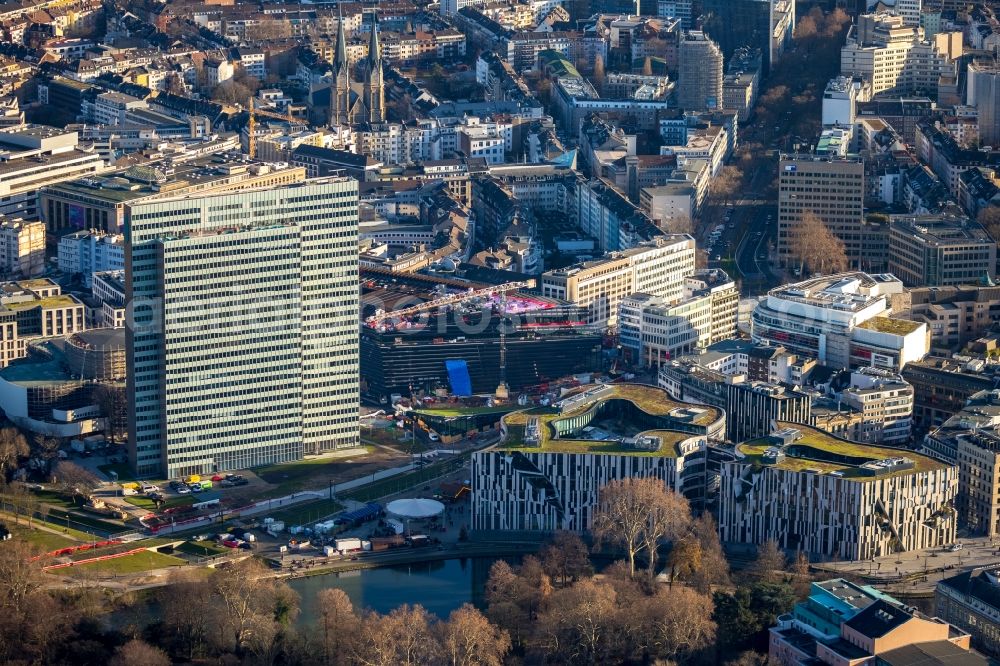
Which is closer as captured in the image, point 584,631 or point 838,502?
point 584,631

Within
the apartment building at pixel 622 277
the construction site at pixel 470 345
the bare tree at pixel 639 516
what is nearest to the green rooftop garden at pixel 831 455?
the bare tree at pixel 639 516

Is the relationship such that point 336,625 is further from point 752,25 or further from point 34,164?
point 752,25

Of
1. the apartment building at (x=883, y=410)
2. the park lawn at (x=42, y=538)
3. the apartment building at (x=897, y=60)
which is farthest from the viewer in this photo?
the apartment building at (x=897, y=60)

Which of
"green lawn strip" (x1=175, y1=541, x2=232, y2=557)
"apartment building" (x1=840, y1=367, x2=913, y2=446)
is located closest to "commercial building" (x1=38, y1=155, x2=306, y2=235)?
"green lawn strip" (x1=175, y1=541, x2=232, y2=557)

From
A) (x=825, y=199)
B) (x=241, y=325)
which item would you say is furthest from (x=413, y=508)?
(x=825, y=199)

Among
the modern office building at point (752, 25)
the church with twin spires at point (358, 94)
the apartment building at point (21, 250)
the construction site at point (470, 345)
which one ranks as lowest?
the construction site at point (470, 345)

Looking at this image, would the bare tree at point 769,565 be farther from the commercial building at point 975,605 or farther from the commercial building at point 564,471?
the commercial building at point 975,605

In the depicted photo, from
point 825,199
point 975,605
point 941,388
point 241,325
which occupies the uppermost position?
point 825,199
